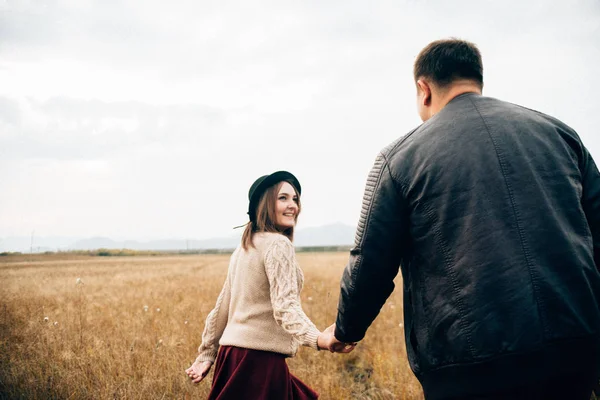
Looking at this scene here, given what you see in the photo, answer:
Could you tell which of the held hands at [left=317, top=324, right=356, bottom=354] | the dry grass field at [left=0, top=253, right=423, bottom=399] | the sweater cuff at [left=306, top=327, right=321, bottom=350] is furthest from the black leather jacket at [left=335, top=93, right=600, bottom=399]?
the dry grass field at [left=0, top=253, right=423, bottom=399]

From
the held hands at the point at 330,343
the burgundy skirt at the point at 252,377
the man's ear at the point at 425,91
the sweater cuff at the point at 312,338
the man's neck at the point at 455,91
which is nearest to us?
the man's neck at the point at 455,91

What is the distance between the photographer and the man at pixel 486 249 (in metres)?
1.45

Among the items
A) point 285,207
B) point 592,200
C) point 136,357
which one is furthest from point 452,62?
point 136,357

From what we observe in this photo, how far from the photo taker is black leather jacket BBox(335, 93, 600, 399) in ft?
4.76

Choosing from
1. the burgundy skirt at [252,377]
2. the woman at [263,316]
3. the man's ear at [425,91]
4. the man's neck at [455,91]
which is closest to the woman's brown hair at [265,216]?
the woman at [263,316]

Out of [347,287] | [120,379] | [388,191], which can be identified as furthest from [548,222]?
[120,379]

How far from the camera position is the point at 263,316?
271 cm

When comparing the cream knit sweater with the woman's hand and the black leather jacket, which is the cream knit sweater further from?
the black leather jacket

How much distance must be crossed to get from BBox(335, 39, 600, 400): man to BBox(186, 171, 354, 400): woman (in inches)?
30.2

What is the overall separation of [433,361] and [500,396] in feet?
0.83

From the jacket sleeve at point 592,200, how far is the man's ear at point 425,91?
76 cm

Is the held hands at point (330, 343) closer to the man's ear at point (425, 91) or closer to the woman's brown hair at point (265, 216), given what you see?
the woman's brown hair at point (265, 216)

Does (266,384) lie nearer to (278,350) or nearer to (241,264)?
(278,350)

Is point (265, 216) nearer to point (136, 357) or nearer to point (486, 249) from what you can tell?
point (486, 249)
